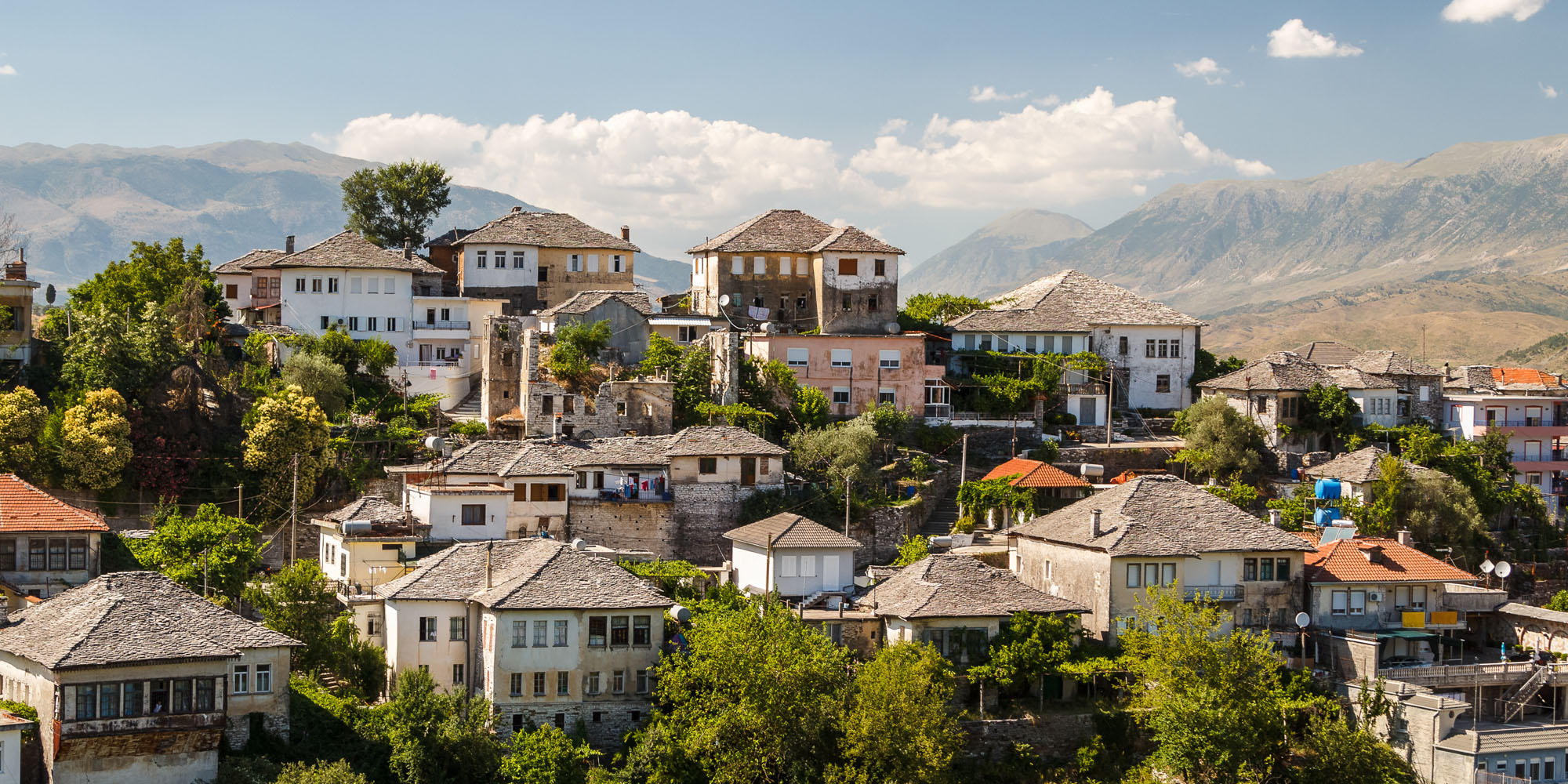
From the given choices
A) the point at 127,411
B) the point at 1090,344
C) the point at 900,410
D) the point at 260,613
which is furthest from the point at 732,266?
the point at 260,613

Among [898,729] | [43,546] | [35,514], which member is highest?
[35,514]

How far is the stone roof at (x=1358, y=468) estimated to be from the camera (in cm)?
6725

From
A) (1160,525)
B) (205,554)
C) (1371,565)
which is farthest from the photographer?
(1371,565)

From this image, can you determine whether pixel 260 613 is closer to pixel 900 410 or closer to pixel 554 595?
pixel 554 595

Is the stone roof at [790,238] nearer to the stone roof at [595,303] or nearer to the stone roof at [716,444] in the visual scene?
the stone roof at [595,303]

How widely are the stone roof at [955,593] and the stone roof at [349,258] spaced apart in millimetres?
32244

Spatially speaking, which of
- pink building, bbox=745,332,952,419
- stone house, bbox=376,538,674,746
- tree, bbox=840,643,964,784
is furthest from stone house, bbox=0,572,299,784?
pink building, bbox=745,332,952,419

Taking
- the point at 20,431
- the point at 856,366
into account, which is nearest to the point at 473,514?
the point at 20,431

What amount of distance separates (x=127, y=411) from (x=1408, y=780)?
1823 inches

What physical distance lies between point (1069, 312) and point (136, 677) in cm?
5186

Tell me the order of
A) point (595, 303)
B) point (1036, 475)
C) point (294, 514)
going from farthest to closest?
point (595, 303)
point (1036, 475)
point (294, 514)

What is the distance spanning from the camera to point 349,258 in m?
72.9

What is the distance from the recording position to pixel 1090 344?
252 feet

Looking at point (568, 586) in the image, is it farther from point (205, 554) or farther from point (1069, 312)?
point (1069, 312)
